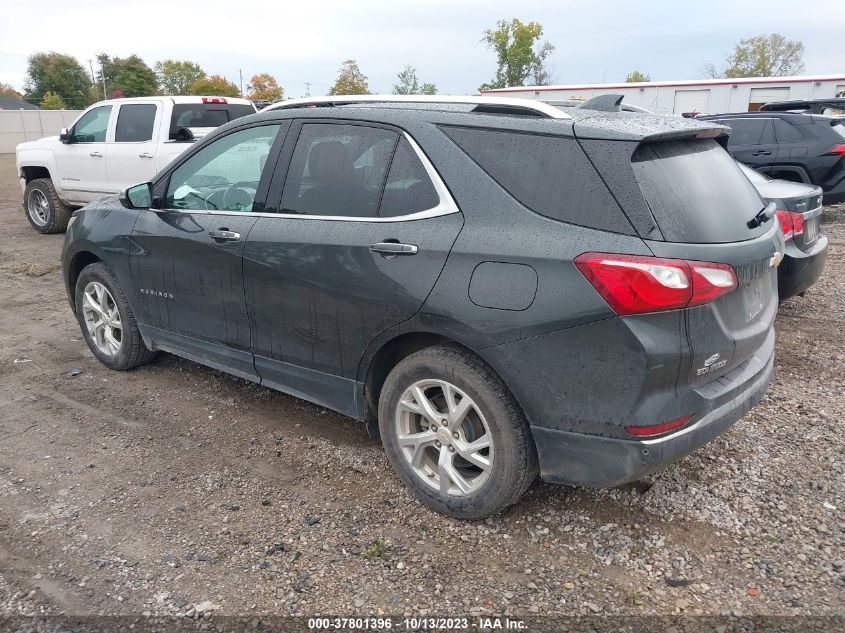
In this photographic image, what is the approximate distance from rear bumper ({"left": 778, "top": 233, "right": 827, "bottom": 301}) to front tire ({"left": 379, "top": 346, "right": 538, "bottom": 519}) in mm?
3347

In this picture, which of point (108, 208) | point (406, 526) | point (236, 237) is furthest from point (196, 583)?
point (108, 208)

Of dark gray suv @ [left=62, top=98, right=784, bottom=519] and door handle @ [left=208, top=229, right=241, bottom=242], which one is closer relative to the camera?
dark gray suv @ [left=62, top=98, right=784, bottom=519]

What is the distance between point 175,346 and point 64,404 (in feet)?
2.83

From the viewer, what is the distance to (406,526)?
308 cm

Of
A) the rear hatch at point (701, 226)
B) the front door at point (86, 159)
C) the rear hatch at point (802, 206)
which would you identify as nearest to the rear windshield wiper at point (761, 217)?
the rear hatch at point (701, 226)

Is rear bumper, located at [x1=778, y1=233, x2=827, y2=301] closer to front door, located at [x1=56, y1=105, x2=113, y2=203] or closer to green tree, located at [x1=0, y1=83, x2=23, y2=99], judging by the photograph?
front door, located at [x1=56, y1=105, x2=113, y2=203]

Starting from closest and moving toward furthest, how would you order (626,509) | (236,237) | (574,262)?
1. (574,262)
2. (626,509)
3. (236,237)

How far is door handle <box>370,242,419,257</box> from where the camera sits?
2945 mm

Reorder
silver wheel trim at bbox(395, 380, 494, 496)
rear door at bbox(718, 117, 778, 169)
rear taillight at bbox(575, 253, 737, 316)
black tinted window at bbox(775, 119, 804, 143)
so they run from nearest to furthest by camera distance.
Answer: rear taillight at bbox(575, 253, 737, 316)
silver wheel trim at bbox(395, 380, 494, 496)
black tinted window at bbox(775, 119, 804, 143)
rear door at bbox(718, 117, 778, 169)

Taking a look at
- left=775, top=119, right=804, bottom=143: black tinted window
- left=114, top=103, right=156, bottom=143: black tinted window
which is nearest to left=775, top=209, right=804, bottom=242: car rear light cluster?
left=775, top=119, right=804, bottom=143: black tinted window

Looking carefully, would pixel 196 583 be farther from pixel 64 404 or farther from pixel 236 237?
pixel 64 404

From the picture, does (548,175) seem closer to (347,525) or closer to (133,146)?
(347,525)

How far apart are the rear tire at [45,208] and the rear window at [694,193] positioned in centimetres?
1029

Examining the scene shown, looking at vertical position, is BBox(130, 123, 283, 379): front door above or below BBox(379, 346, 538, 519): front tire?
above
